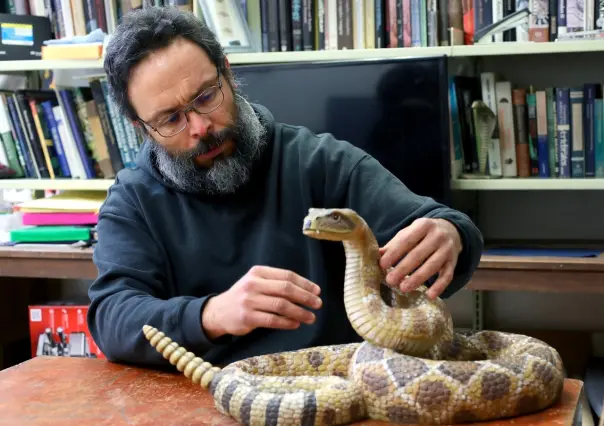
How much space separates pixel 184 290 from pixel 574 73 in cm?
189

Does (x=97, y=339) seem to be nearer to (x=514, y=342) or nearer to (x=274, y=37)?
(x=514, y=342)

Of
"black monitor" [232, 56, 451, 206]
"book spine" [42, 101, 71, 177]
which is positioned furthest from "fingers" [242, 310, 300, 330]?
"book spine" [42, 101, 71, 177]

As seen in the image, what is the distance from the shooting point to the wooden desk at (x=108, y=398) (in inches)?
43.9

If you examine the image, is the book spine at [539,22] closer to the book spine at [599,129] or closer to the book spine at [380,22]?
the book spine at [599,129]

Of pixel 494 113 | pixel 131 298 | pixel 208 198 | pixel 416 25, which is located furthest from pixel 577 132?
pixel 131 298

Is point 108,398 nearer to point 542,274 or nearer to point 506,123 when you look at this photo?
point 542,274

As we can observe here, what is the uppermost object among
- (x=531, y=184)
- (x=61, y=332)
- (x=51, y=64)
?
(x=51, y=64)

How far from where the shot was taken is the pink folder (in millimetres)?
3016

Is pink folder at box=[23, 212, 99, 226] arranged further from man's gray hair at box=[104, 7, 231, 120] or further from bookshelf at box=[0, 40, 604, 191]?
man's gray hair at box=[104, 7, 231, 120]

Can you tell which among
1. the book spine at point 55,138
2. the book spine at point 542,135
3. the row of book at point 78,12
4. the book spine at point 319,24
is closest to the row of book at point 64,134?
the book spine at point 55,138

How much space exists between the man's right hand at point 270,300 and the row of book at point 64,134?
1.93 m

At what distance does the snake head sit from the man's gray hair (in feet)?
2.08

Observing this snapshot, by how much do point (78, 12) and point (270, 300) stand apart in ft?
7.54

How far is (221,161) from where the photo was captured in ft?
5.29
